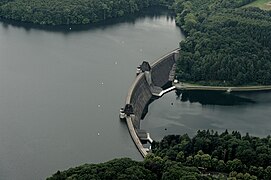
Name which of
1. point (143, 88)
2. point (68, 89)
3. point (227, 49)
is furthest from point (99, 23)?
point (68, 89)

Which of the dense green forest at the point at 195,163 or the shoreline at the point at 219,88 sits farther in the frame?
the shoreline at the point at 219,88

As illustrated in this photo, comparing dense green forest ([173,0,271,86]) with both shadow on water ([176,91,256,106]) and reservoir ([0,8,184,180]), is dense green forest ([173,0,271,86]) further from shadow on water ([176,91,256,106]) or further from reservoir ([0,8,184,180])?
reservoir ([0,8,184,180])

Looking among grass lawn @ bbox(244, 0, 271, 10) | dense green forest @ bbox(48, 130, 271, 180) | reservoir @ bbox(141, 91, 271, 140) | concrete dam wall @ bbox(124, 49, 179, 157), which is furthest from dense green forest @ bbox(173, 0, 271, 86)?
dense green forest @ bbox(48, 130, 271, 180)

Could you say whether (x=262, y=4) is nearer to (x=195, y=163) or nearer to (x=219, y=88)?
(x=219, y=88)

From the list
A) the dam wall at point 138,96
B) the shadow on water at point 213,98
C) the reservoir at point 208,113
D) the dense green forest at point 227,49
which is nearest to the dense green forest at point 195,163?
the reservoir at point 208,113

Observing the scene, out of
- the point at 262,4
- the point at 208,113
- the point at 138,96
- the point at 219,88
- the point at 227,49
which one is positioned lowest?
the point at 208,113

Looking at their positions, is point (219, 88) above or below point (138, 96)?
below

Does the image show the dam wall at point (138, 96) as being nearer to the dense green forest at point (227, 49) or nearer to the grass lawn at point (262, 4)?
the dense green forest at point (227, 49)
